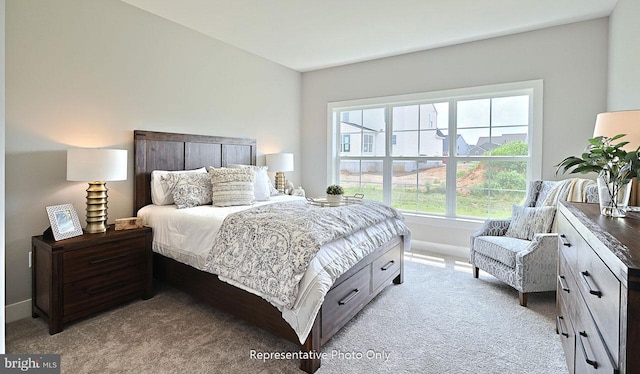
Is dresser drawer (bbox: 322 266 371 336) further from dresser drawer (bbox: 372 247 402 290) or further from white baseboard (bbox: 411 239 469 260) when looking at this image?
white baseboard (bbox: 411 239 469 260)

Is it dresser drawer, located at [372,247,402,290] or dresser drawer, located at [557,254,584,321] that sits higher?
dresser drawer, located at [557,254,584,321]

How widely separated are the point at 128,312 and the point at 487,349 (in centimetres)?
264

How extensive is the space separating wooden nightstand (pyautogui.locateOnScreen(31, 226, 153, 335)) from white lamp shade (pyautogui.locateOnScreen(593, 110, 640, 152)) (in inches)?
139

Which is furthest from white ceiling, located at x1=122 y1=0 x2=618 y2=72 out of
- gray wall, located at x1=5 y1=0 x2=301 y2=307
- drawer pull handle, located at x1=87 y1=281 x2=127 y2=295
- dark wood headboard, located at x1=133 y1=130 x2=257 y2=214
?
drawer pull handle, located at x1=87 y1=281 x2=127 y2=295

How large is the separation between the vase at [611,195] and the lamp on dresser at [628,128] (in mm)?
355

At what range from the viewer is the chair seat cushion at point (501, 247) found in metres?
2.69

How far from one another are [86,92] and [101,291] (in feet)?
5.51

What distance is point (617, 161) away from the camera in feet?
5.22

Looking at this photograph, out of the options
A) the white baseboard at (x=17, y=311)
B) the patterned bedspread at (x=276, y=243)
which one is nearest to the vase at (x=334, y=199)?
the patterned bedspread at (x=276, y=243)

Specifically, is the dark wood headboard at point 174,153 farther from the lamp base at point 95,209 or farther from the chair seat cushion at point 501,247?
the chair seat cushion at point 501,247

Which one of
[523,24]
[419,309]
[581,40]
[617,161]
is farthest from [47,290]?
[581,40]

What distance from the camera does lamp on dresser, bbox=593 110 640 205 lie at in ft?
6.39

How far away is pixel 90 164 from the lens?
235 cm

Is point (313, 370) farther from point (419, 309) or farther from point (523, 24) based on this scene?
point (523, 24)
